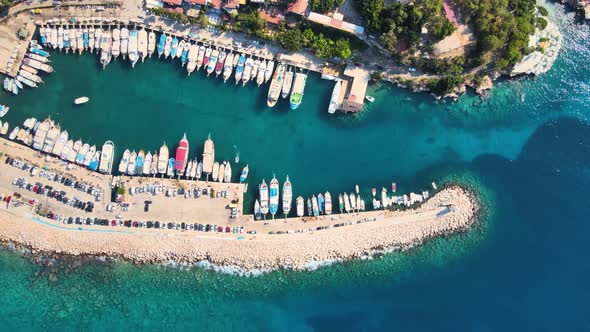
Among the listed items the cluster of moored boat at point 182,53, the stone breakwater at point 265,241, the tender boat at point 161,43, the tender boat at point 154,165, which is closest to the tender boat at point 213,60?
the cluster of moored boat at point 182,53

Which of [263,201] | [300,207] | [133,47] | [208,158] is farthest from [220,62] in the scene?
[300,207]

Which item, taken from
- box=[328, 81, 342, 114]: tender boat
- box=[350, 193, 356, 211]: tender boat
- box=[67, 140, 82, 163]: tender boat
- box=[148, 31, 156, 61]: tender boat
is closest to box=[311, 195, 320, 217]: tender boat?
box=[350, 193, 356, 211]: tender boat

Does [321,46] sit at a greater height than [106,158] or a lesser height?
greater

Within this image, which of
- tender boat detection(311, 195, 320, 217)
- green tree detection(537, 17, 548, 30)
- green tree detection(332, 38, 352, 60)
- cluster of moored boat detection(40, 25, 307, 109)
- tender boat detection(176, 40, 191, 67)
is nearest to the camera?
green tree detection(332, 38, 352, 60)

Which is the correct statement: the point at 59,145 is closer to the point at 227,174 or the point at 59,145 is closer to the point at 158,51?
the point at 158,51

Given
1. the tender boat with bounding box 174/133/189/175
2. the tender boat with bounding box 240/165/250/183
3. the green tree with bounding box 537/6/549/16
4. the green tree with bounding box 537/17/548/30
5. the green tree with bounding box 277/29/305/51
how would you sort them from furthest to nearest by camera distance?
1. the green tree with bounding box 537/6/549/16
2. the green tree with bounding box 537/17/548/30
3. the tender boat with bounding box 240/165/250/183
4. the tender boat with bounding box 174/133/189/175
5. the green tree with bounding box 277/29/305/51

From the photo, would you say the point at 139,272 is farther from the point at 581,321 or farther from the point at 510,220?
the point at 581,321

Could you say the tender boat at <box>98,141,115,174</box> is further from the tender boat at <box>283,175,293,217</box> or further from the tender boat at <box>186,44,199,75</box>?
the tender boat at <box>283,175,293,217</box>

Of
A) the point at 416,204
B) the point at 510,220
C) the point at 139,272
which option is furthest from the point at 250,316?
the point at 510,220
